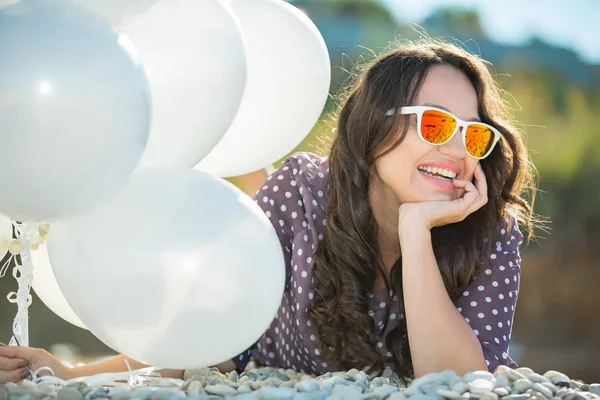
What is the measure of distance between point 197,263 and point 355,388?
1.38 feet

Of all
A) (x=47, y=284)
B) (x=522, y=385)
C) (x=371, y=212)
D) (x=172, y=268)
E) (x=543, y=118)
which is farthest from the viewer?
(x=543, y=118)

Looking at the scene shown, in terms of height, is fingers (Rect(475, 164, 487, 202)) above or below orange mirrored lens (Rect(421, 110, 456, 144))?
below

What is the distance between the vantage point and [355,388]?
5.20 feet

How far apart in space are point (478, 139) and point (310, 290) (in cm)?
63

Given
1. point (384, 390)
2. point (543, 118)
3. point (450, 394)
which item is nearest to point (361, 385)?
point (384, 390)

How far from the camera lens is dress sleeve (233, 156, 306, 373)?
2314 millimetres

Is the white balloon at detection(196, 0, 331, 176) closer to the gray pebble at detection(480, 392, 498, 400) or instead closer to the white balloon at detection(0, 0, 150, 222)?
the white balloon at detection(0, 0, 150, 222)

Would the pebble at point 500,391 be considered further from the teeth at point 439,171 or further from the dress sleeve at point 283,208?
the dress sleeve at point 283,208

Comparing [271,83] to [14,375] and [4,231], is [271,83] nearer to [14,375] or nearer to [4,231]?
[4,231]

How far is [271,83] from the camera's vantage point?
2029mm

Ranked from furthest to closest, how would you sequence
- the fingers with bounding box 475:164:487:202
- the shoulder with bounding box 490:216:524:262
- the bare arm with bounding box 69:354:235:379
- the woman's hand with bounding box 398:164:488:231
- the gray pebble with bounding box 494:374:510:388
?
the shoulder with bounding box 490:216:524:262
the fingers with bounding box 475:164:487:202
the woman's hand with bounding box 398:164:488:231
the bare arm with bounding box 69:354:235:379
the gray pebble with bounding box 494:374:510:388

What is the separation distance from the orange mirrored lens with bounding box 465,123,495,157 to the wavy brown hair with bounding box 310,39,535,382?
3.6 inches

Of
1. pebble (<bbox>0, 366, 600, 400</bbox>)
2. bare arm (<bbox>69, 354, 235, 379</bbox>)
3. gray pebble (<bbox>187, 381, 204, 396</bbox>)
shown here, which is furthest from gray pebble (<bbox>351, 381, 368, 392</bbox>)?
bare arm (<bbox>69, 354, 235, 379</bbox>)

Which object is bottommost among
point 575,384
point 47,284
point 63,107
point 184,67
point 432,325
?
point 575,384
